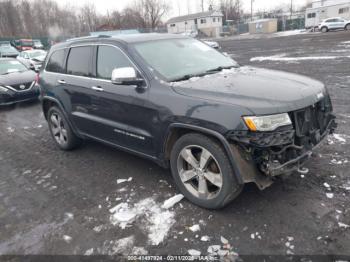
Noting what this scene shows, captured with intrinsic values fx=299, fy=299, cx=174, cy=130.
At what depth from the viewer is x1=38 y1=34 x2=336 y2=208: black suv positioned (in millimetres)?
2811

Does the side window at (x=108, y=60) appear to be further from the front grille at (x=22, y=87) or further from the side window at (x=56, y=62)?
the front grille at (x=22, y=87)

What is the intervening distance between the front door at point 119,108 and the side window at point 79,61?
234 mm

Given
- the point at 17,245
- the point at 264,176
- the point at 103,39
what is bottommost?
the point at 17,245

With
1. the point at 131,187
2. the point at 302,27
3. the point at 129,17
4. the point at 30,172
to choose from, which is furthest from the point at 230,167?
the point at 129,17

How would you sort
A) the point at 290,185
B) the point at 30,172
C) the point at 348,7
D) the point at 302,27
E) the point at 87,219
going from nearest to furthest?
the point at 87,219, the point at 290,185, the point at 30,172, the point at 348,7, the point at 302,27

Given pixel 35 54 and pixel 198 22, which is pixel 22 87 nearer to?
pixel 35 54

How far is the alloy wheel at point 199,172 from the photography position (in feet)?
10.2

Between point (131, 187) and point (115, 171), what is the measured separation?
595 millimetres

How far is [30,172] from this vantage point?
4676mm

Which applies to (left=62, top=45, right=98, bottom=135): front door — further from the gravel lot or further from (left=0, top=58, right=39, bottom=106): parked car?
(left=0, top=58, right=39, bottom=106): parked car

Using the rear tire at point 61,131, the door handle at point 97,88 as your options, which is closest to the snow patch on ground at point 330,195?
the door handle at point 97,88

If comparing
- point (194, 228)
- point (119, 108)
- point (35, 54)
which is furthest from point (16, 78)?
point (35, 54)

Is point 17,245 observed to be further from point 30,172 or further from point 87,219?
point 30,172

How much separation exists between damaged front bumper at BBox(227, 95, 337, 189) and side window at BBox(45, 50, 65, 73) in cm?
347
